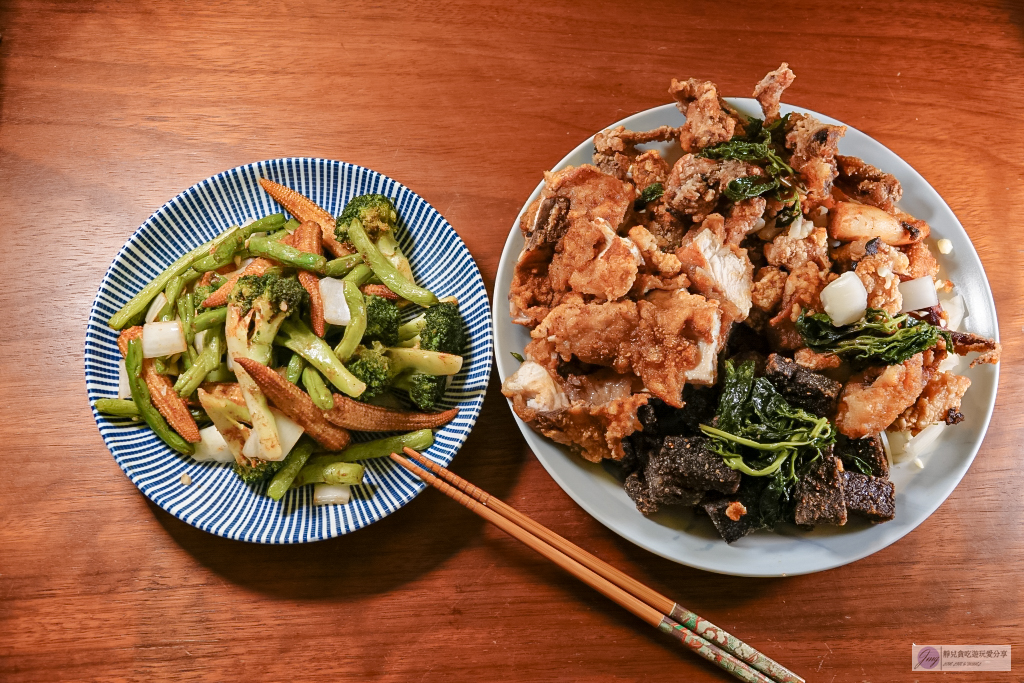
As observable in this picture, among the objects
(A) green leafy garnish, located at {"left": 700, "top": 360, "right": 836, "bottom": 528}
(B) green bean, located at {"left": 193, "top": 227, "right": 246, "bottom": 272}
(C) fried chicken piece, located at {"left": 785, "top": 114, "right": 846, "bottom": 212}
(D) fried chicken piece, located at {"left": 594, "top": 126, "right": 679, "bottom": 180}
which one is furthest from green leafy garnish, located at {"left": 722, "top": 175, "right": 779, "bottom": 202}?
(B) green bean, located at {"left": 193, "top": 227, "right": 246, "bottom": 272}

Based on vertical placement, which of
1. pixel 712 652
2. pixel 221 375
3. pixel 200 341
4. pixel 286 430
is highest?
pixel 200 341

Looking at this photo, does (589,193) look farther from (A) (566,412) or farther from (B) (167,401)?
(B) (167,401)

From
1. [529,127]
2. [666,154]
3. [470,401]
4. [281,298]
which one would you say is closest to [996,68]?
[666,154]

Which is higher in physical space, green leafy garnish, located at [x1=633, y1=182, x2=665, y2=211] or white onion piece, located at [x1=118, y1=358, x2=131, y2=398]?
green leafy garnish, located at [x1=633, y1=182, x2=665, y2=211]

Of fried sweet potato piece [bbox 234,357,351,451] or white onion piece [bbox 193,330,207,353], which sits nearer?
fried sweet potato piece [bbox 234,357,351,451]

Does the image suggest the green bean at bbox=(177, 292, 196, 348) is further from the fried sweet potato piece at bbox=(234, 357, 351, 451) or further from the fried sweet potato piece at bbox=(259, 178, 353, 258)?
the fried sweet potato piece at bbox=(259, 178, 353, 258)

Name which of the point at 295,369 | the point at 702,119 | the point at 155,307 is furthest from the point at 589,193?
the point at 155,307

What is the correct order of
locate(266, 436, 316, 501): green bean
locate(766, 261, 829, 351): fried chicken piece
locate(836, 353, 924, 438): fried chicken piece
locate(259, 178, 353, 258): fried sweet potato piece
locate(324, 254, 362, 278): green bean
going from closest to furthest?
locate(836, 353, 924, 438): fried chicken piece → locate(766, 261, 829, 351): fried chicken piece → locate(266, 436, 316, 501): green bean → locate(324, 254, 362, 278): green bean → locate(259, 178, 353, 258): fried sweet potato piece
